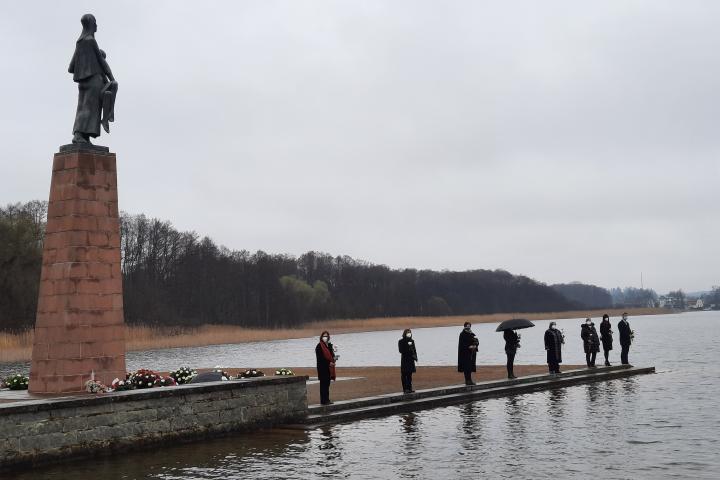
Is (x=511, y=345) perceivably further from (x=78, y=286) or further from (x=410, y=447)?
(x=78, y=286)

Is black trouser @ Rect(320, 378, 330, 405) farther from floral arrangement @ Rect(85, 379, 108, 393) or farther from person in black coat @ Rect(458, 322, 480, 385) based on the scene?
floral arrangement @ Rect(85, 379, 108, 393)

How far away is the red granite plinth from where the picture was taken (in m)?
17.4

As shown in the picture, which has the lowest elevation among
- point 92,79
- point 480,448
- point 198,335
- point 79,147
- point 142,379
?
point 480,448

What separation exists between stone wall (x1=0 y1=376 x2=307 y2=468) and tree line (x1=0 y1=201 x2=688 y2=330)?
167ft

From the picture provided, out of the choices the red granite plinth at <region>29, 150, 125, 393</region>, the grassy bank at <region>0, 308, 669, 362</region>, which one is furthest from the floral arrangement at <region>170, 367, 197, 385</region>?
the grassy bank at <region>0, 308, 669, 362</region>

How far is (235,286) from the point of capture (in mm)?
118000

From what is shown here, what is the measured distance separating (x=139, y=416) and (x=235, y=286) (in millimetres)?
103184

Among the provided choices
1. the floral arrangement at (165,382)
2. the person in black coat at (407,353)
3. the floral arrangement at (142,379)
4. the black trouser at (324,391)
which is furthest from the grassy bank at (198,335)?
the floral arrangement at (142,379)

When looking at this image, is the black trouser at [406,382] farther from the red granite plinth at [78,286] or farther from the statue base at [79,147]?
the statue base at [79,147]

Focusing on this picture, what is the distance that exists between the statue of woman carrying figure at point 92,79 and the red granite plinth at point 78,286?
1.20 m

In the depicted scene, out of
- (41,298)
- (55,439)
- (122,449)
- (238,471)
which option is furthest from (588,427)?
(41,298)

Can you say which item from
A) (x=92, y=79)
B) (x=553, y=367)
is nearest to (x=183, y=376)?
(x=92, y=79)

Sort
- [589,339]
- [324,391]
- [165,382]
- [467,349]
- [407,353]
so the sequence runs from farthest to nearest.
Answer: [589,339], [467,349], [407,353], [324,391], [165,382]

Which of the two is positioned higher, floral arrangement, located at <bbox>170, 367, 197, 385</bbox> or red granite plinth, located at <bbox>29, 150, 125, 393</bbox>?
red granite plinth, located at <bbox>29, 150, 125, 393</bbox>
